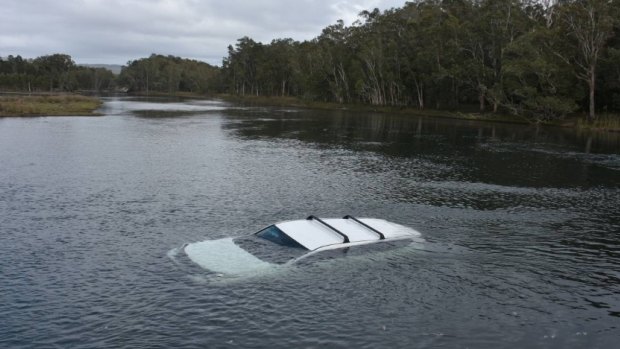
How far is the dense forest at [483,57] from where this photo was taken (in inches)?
3374

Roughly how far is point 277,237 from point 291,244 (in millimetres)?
793

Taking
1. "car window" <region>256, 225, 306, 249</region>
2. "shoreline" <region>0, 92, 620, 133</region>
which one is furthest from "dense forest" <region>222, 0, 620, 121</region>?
"car window" <region>256, 225, 306, 249</region>

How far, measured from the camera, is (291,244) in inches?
823

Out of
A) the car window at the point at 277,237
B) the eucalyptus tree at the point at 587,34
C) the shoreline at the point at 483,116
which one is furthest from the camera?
the shoreline at the point at 483,116

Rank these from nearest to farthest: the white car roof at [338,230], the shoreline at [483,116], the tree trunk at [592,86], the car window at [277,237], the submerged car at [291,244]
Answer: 1. the submerged car at [291,244]
2. the white car roof at [338,230]
3. the car window at [277,237]
4. the tree trunk at [592,86]
5. the shoreline at [483,116]

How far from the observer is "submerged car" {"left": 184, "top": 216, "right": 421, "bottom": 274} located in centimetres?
1953

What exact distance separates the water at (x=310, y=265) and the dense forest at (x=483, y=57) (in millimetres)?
43987

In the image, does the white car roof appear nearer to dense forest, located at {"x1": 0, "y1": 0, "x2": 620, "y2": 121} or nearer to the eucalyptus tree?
dense forest, located at {"x1": 0, "y1": 0, "x2": 620, "y2": 121}

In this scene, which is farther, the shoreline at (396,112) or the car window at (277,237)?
the shoreline at (396,112)

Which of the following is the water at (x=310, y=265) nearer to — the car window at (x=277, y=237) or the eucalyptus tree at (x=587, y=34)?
the car window at (x=277, y=237)

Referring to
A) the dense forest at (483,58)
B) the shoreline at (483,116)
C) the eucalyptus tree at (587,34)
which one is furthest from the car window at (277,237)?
the shoreline at (483,116)

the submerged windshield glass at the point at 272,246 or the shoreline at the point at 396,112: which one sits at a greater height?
the shoreline at the point at 396,112

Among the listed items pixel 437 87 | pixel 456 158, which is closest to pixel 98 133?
pixel 456 158

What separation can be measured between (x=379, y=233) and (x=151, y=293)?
9481 millimetres
